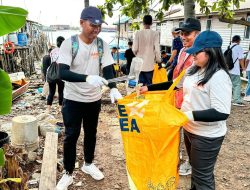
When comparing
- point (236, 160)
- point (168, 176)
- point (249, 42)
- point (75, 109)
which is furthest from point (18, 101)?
point (249, 42)

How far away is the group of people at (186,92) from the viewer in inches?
81.2

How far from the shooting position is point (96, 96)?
9.75 ft

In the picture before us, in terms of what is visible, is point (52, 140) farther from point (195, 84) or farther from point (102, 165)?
point (195, 84)

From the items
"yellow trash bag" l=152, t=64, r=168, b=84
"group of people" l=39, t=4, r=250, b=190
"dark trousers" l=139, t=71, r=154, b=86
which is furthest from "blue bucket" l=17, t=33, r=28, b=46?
"group of people" l=39, t=4, r=250, b=190

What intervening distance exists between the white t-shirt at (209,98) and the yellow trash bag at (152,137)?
0.19m

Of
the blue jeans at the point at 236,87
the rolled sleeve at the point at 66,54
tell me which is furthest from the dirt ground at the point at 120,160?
the rolled sleeve at the point at 66,54

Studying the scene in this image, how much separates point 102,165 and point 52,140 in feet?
2.65

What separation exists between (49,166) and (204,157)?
6.12 feet

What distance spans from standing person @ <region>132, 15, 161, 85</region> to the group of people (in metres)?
2.35

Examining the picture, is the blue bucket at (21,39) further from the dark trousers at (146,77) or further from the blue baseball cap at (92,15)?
the blue baseball cap at (92,15)

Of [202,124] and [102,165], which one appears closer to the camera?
[202,124]

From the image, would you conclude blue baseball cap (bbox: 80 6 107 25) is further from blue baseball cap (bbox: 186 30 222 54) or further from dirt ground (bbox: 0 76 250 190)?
dirt ground (bbox: 0 76 250 190)

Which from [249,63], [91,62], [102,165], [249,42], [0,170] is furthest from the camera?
[249,42]

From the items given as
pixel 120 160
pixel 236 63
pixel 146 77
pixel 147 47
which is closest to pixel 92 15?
pixel 120 160
